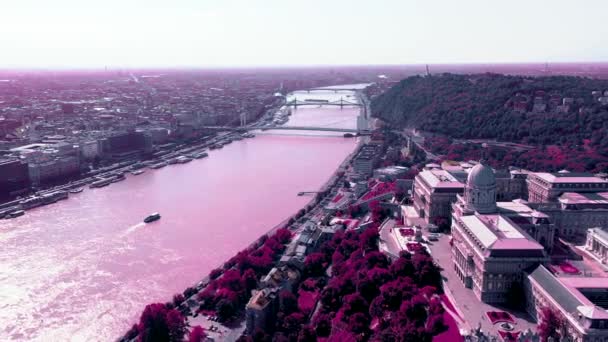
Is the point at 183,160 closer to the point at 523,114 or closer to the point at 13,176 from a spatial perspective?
the point at 13,176

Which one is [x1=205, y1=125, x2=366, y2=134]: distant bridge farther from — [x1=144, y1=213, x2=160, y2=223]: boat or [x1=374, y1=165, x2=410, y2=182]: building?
[x1=144, y1=213, x2=160, y2=223]: boat

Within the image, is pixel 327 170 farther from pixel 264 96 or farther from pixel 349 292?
pixel 264 96

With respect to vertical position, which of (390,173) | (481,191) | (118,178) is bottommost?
(118,178)

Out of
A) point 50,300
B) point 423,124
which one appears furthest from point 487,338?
point 423,124

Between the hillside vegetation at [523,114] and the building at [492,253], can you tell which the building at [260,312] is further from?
the hillside vegetation at [523,114]

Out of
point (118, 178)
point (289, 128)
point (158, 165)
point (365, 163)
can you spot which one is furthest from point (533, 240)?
point (289, 128)

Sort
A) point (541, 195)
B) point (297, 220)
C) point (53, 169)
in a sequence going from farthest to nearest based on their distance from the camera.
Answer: point (53, 169) < point (297, 220) < point (541, 195)
